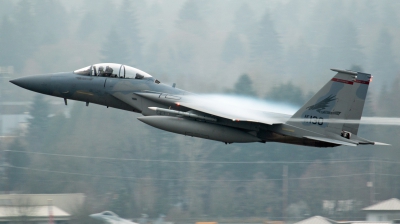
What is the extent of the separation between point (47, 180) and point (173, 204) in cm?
1102

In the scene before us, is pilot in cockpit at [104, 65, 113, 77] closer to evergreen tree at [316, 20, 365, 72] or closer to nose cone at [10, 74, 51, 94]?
nose cone at [10, 74, 51, 94]

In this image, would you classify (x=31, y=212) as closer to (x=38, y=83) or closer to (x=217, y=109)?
(x=38, y=83)

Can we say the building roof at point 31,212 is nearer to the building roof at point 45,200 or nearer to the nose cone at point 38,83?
the building roof at point 45,200

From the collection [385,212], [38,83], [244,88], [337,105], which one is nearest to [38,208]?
[38,83]

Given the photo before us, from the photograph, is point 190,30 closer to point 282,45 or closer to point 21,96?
point 282,45

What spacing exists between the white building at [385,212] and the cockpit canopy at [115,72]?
89.1 feet

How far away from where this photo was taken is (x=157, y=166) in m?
56.7

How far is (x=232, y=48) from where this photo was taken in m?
106

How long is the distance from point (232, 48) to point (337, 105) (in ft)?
293

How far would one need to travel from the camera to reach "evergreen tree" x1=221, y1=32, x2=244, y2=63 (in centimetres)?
10162

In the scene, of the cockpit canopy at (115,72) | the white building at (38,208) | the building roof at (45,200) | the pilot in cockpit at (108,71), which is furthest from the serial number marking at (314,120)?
the building roof at (45,200)

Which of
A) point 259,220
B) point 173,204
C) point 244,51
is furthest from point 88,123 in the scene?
point 244,51

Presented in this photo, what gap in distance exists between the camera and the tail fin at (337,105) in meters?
17.1

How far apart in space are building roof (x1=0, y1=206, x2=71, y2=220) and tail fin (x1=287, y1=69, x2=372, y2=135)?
997 inches
